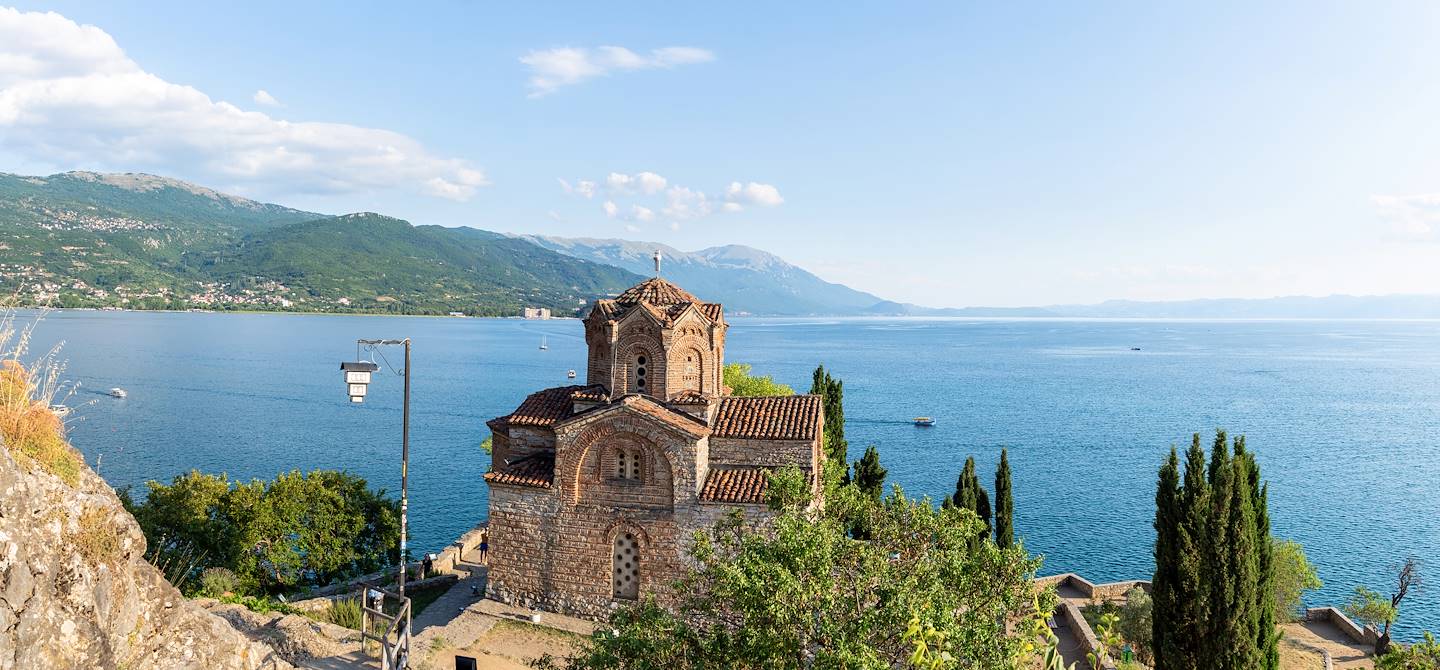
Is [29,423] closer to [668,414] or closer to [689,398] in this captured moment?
[668,414]

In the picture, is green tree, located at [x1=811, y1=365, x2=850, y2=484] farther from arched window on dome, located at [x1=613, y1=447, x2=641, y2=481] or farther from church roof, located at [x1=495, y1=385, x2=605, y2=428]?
arched window on dome, located at [x1=613, y1=447, x2=641, y2=481]

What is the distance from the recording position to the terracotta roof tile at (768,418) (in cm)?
2173

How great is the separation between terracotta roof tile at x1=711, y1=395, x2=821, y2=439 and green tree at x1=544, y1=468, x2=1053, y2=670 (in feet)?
33.1

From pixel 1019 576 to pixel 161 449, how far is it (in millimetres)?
62144

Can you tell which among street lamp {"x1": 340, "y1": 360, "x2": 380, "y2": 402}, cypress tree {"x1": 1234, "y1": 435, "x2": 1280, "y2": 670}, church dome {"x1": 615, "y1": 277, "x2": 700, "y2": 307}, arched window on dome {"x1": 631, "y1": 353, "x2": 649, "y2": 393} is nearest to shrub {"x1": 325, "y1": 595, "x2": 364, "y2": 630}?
street lamp {"x1": 340, "y1": 360, "x2": 380, "y2": 402}

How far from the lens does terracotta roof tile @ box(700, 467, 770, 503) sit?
20.5m

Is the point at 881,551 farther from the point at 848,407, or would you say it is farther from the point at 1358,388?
the point at 1358,388

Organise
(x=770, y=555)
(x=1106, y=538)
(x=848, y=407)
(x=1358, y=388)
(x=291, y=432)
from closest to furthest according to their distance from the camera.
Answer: (x=770, y=555)
(x=1106, y=538)
(x=291, y=432)
(x=848, y=407)
(x=1358, y=388)

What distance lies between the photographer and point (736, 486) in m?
20.9

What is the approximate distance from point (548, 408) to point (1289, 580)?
25.7m

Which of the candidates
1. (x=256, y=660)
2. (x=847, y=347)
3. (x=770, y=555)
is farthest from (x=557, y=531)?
(x=847, y=347)

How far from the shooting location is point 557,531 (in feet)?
70.4

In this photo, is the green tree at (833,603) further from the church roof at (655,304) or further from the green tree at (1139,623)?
the green tree at (1139,623)

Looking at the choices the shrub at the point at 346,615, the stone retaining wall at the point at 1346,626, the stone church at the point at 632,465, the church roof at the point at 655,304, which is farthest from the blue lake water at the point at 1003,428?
the church roof at the point at 655,304
